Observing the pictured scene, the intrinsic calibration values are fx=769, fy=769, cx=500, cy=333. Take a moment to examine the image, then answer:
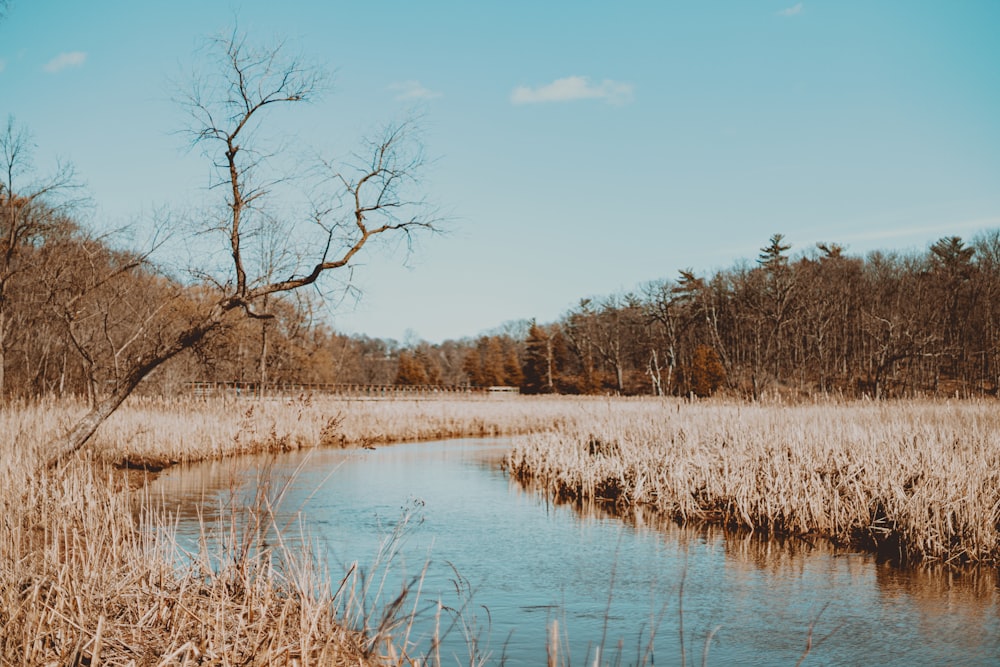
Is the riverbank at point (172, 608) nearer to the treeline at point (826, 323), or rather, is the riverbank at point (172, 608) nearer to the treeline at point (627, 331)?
the treeline at point (627, 331)

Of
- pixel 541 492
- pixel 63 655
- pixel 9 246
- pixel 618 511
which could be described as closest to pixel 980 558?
pixel 618 511

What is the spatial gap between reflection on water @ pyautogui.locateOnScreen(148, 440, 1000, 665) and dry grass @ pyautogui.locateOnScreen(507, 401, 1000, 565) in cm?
45

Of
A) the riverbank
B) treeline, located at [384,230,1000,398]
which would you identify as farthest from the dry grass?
treeline, located at [384,230,1000,398]

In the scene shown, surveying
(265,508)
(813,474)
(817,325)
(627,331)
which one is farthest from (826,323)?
(265,508)

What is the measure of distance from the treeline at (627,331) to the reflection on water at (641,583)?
18.0ft

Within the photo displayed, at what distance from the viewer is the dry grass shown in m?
8.77

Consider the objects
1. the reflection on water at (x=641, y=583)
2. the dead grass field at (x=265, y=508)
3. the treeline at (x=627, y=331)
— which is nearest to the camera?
the dead grass field at (x=265, y=508)

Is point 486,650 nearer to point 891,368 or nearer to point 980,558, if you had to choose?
point 980,558

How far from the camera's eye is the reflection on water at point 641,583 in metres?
6.10

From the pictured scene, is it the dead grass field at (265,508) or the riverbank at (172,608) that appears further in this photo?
the dead grass field at (265,508)

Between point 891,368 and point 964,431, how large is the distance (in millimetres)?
36634

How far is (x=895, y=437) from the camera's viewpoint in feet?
38.1

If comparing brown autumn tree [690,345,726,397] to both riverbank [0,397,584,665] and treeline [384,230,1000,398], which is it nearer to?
treeline [384,230,1000,398]

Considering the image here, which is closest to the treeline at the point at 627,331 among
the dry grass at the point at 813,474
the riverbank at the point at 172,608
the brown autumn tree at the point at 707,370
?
the brown autumn tree at the point at 707,370
